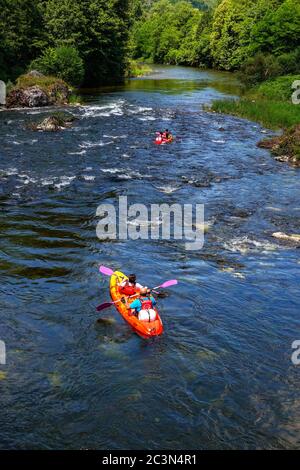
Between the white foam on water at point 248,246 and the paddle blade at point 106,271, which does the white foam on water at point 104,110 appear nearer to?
the white foam on water at point 248,246

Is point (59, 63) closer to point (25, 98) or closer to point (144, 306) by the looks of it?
point (25, 98)

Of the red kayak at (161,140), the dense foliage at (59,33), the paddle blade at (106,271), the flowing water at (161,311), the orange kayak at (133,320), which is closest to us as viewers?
the flowing water at (161,311)

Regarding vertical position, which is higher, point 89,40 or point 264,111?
point 89,40

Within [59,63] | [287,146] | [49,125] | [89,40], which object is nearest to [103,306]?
[287,146]

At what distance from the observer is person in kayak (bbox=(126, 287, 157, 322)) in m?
12.0

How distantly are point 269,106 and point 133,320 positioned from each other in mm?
29649


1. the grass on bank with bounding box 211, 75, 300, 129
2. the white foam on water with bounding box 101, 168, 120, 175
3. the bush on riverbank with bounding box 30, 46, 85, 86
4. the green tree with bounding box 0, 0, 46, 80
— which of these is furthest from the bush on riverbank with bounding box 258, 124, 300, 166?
the green tree with bounding box 0, 0, 46, 80

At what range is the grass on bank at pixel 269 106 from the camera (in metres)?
35.0

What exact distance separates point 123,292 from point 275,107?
92.3 feet

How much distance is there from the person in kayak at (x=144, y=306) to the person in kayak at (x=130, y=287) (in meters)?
0.30

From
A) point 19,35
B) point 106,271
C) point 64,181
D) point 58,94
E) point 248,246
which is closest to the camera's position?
point 106,271

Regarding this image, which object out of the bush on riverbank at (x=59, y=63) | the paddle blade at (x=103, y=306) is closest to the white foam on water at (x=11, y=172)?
the paddle blade at (x=103, y=306)

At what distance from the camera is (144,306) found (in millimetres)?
12344

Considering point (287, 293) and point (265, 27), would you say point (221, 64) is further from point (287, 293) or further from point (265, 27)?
point (287, 293)
